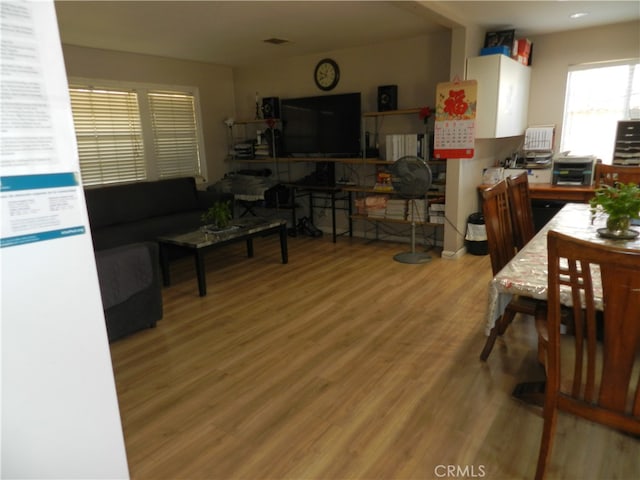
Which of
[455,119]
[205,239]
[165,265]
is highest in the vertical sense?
[455,119]

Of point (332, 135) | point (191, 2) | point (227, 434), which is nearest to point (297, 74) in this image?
point (332, 135)

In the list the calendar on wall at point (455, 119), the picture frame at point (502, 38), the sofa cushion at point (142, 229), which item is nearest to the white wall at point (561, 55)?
the picture frame at point (502, 38)

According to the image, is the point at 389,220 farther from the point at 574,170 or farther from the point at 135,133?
the point at 135,133

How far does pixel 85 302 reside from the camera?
1.21m

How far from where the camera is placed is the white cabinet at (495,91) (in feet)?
12.8

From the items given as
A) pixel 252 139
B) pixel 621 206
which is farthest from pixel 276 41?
pixel 621 206

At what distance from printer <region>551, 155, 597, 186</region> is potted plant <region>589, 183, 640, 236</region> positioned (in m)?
2.34

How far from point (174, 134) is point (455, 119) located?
3.66 metres

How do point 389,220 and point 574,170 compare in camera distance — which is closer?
point 574,170

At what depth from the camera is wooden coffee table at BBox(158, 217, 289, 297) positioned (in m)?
3.58

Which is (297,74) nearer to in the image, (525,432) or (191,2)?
(191,2)

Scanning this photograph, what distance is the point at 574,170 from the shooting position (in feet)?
13.9

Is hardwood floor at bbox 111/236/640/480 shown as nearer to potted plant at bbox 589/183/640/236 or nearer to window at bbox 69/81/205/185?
potted plant at bbox 589/183/640/236

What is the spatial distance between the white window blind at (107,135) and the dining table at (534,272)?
461cm
